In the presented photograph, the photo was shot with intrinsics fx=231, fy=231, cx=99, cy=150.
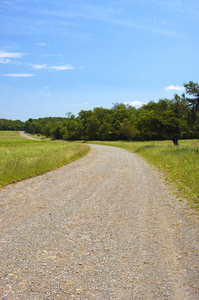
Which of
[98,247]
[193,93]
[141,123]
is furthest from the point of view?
[141,123]

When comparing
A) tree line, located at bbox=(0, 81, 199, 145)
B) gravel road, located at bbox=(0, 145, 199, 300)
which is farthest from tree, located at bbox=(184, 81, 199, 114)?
gravel road, located at bbox=(0, 145, 199, 300)

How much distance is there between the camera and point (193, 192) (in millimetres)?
8414

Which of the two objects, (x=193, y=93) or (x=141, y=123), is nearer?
(x=193, y=93)

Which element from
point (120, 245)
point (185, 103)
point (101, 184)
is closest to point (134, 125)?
point (185, 103)

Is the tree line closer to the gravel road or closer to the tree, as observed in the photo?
the tree

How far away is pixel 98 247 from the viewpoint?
426 cm

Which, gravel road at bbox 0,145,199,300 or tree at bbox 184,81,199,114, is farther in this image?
tree at bbox 184,81,199,114

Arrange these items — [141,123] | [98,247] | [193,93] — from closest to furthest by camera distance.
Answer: [98,247] → [193,93] → [141,123]

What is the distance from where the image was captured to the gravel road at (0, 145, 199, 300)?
311cm

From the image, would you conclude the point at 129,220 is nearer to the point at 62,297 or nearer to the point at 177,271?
the point at 177,271

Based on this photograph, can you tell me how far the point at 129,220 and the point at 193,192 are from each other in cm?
383

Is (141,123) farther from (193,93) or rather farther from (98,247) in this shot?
(98,247)

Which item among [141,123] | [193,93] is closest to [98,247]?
[193,93]

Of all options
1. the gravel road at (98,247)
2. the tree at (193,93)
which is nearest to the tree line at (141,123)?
the tree at (193,93)
